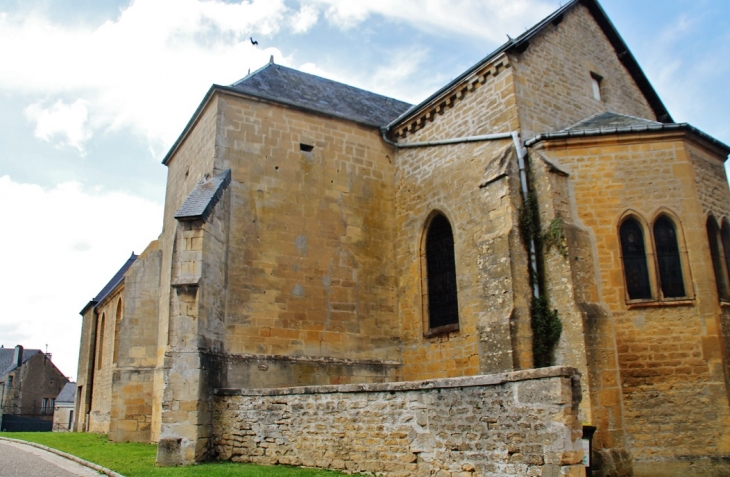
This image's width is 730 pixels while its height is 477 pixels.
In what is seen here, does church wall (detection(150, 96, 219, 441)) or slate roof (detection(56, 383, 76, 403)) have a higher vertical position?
church wall (detection(150, 96, 219, 441))

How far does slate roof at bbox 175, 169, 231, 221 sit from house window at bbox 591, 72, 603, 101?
903 centimetres

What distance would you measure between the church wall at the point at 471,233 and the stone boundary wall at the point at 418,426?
107 inches

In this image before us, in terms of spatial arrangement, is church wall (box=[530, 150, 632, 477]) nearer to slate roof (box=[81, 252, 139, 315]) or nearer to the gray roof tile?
the gray roof tile

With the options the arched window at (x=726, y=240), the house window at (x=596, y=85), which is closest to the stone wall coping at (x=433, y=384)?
the arched window at (x=726, y=240)

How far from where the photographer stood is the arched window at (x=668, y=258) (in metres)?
10.7

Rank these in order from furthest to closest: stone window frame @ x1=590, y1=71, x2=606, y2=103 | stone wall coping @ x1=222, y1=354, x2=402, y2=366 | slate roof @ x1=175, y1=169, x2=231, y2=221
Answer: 1. stone window frame @ x1=590, y1=71, x2=606, y2=103
2. stone wall coping @ x1=222, y1=354, x2=402, y2=366
3. slate roof @ x1=175, y1=169, x2=231, y2=221

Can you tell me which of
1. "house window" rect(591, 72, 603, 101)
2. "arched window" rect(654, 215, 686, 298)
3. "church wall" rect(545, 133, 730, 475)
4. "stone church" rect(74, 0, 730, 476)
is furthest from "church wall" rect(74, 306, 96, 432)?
"arched window" rect(654, 215, 686, 298)

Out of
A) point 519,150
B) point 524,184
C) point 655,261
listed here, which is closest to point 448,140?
point 519,150

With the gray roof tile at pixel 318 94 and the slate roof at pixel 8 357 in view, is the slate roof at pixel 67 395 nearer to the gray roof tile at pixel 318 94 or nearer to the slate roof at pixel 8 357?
the slate roof at pixel 8 357

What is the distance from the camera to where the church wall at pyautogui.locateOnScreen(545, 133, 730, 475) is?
9844 millimetres

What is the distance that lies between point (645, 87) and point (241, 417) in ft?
44.3

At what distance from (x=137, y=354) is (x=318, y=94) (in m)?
8.69

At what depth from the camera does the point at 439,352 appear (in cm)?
1310

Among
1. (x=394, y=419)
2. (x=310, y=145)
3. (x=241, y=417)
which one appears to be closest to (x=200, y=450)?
(x=241, y=417)
